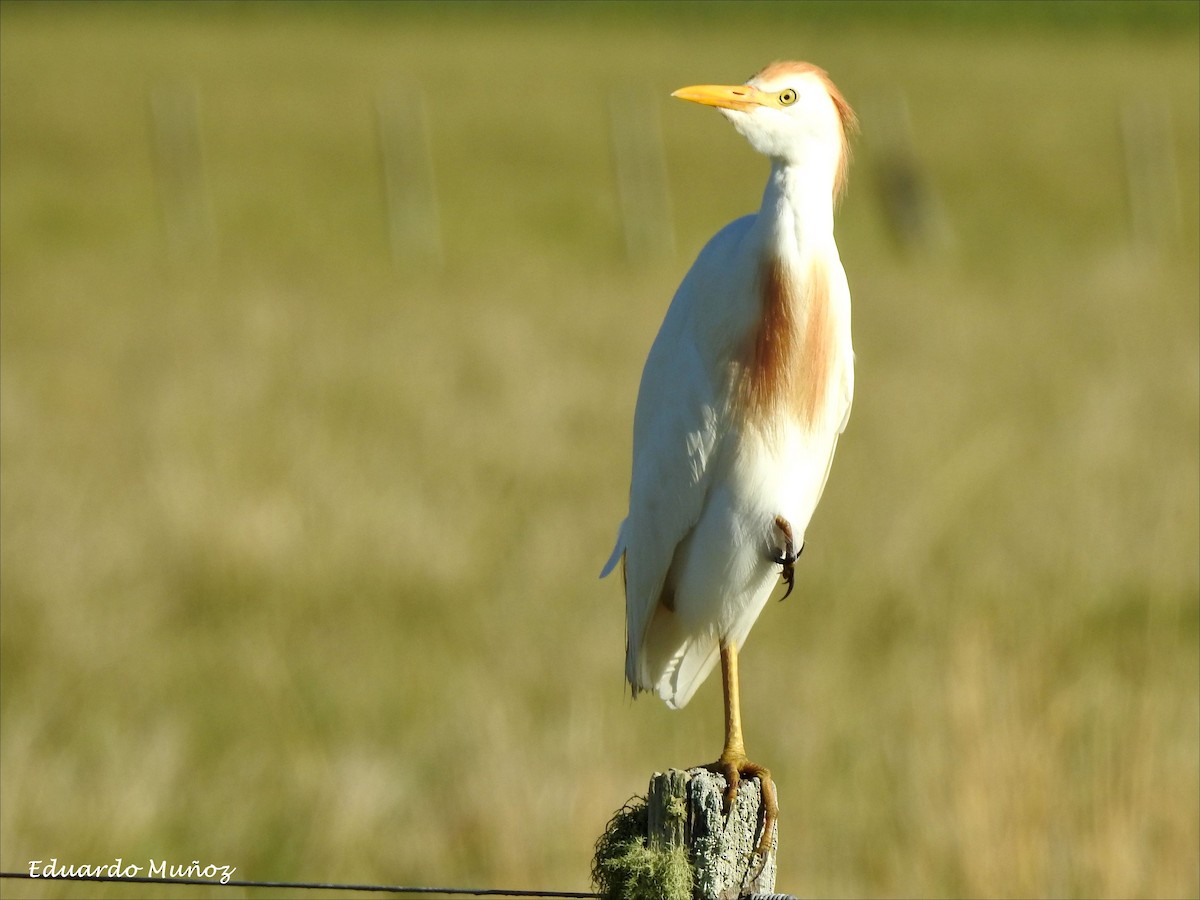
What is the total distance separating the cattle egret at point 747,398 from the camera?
2.74m

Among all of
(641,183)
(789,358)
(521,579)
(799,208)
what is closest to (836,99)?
(799,208)

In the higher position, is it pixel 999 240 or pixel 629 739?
pixel 999 240

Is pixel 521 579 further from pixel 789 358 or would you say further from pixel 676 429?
pixel 789 358

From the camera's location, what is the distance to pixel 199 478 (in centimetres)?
833

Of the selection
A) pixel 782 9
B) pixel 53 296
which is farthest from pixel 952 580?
pixel 782 9

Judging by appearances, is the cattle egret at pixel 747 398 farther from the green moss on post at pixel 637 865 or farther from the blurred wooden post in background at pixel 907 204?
the blurred wooden post in background at pixel 907 204

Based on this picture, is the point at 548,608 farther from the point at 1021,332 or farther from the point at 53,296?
the point at 53,296

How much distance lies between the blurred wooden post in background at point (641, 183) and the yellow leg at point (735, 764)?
50.4 feet

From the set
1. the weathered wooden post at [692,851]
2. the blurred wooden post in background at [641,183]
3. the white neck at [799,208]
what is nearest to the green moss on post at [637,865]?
the weathered wooden post at [692,851]

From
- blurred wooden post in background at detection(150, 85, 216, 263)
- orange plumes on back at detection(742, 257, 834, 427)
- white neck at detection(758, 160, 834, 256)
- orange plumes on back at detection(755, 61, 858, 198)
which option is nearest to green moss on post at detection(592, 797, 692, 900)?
orange plumes on back at detection(742, 257, 834, 427)

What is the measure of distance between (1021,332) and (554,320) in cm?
386

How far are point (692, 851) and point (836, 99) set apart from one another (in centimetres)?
136

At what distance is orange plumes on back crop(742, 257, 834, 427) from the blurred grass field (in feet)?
7.64

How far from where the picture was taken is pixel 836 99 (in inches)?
114
